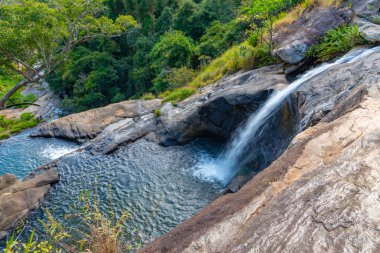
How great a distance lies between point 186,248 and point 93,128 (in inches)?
498

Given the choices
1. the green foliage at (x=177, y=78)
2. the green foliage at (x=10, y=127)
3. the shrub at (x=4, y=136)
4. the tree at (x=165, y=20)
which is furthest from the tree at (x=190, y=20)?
the shrub at (x=4, y=136)

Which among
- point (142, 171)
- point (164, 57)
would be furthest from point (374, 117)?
point (164, 57)

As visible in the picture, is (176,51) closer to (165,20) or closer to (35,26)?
(165,20)

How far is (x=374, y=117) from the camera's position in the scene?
3.68 metres

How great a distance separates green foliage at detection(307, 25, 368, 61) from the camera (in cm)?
897

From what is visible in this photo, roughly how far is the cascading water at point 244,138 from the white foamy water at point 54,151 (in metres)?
7.13

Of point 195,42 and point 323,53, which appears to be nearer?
point 323,53

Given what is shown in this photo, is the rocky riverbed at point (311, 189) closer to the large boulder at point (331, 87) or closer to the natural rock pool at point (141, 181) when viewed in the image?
the large boulder at point (331, 87)

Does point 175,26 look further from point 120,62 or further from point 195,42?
point 120,62

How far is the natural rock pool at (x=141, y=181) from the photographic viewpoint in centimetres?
777

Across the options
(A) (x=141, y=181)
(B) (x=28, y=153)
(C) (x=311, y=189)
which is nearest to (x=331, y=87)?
(C) (x=311, y=189)

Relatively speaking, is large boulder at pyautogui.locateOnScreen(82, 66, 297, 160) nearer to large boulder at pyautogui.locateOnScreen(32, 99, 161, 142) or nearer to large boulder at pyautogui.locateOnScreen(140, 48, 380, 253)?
large boulder at pyautogui.locateOnScreen(32, 99, 161, 142)

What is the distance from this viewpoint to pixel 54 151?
13898 millimetres

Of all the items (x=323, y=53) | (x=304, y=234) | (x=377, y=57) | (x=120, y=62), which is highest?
(x=304, y=234)
